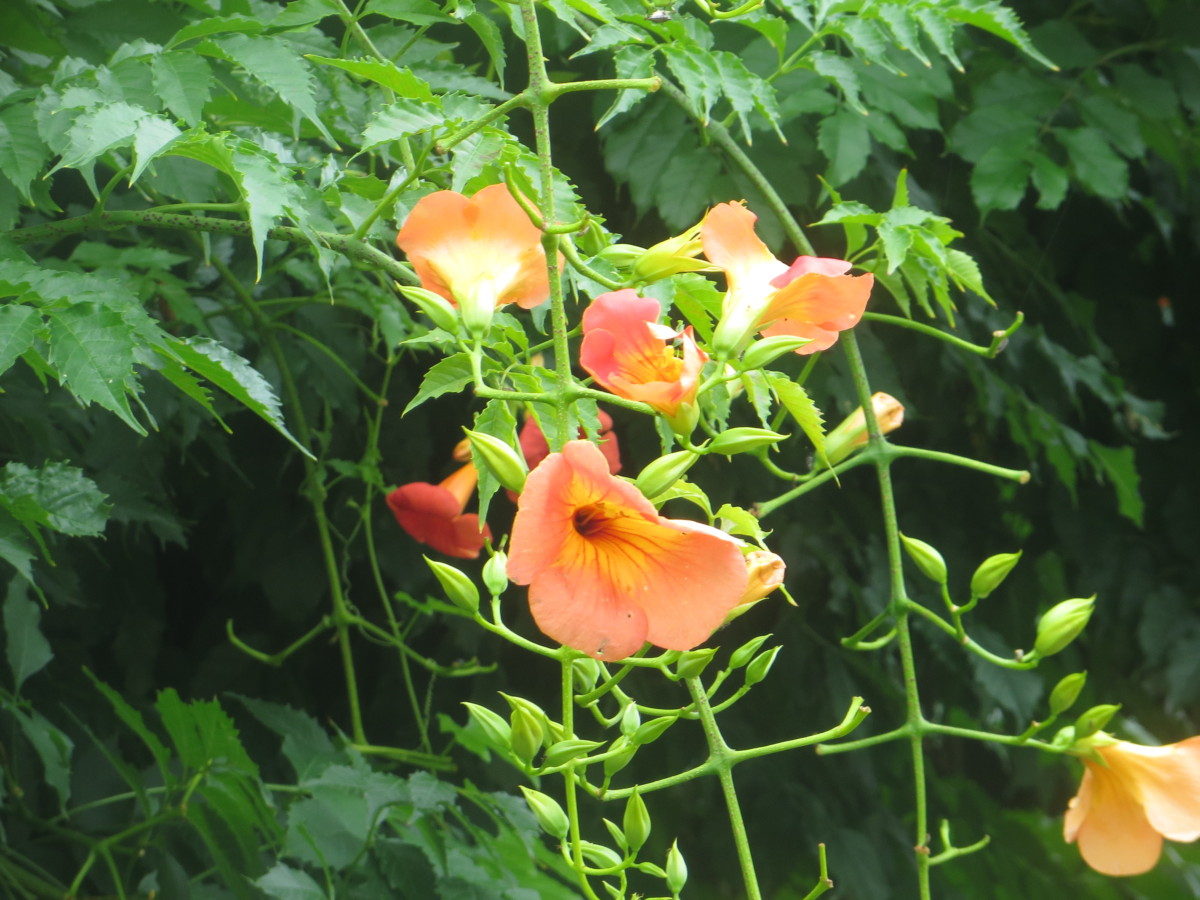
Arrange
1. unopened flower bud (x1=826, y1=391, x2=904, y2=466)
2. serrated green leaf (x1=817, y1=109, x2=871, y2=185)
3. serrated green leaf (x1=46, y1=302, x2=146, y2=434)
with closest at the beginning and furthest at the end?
serrated green leaf (x1=46, y1=302, x2=146, y2=434) < unopened flower bud (x1=826, y1=391, x2=904, y2=466) < serrated green leaf (x1=817, y1=109, x2=871, y2=185)

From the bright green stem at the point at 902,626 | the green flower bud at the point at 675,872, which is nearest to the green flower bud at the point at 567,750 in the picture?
the green flower bud at the point at 675,872

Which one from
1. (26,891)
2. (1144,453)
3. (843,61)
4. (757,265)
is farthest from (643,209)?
(1144,453)

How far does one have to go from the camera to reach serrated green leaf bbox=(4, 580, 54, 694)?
126cm

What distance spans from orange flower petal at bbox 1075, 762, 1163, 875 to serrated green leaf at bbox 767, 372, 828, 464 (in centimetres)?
35

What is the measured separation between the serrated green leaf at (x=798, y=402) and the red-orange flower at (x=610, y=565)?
0.94 ft

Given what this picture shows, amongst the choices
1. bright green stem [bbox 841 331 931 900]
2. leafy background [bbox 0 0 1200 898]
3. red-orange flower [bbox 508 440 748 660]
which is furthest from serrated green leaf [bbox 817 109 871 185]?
red-orange flower [bbox 508 440 748 660]

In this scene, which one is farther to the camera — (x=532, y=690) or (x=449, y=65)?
(x=532, y=690)

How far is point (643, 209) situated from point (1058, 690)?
0.80m

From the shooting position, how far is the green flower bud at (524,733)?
0.65 meters

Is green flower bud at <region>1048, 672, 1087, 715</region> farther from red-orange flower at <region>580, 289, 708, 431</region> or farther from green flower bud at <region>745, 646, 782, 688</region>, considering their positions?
red-orange flower at <region>580, 289, 708, 431</region>

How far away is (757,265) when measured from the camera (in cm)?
79

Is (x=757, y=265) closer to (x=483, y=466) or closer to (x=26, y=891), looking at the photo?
(x=483, y=466)

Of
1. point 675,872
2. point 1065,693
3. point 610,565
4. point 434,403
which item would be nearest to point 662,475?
point 610,565

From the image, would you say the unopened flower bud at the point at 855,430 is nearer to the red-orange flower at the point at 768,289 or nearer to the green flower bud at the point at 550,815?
the red-orange flower at the point at 768,289
